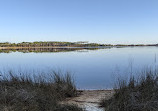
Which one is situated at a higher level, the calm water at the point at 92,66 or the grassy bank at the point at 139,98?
the grassy bank at the point at 139,98

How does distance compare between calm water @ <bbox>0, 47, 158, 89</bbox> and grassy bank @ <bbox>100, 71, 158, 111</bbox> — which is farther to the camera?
calm water @ <bbox>0, 47, 158, 89</bbox>

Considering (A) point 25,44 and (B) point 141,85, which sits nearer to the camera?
(B) point 141,85

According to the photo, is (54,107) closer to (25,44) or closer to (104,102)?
(104,102)

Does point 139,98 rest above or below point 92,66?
above

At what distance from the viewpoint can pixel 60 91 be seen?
5535 millimetres

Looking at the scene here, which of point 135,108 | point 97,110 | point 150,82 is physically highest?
point 150,82

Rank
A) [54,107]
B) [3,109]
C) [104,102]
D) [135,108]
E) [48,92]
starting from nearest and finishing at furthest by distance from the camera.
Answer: [3,109], [135,108], [54,107], [104,102], [48,92]

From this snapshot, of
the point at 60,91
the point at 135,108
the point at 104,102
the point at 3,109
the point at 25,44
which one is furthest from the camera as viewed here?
the point at 25,44

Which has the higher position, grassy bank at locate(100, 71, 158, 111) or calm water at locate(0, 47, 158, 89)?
grassy bank at locate(100, 71, 158, 111)

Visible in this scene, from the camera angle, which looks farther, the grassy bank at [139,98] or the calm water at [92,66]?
the calm water at [92,66]

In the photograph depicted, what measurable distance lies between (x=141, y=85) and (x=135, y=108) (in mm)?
1402

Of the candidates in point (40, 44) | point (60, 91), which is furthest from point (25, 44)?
point (60, 91)

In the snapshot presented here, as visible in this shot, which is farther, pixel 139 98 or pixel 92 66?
pixel 92 66

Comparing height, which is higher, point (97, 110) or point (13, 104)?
point (13, 104)
